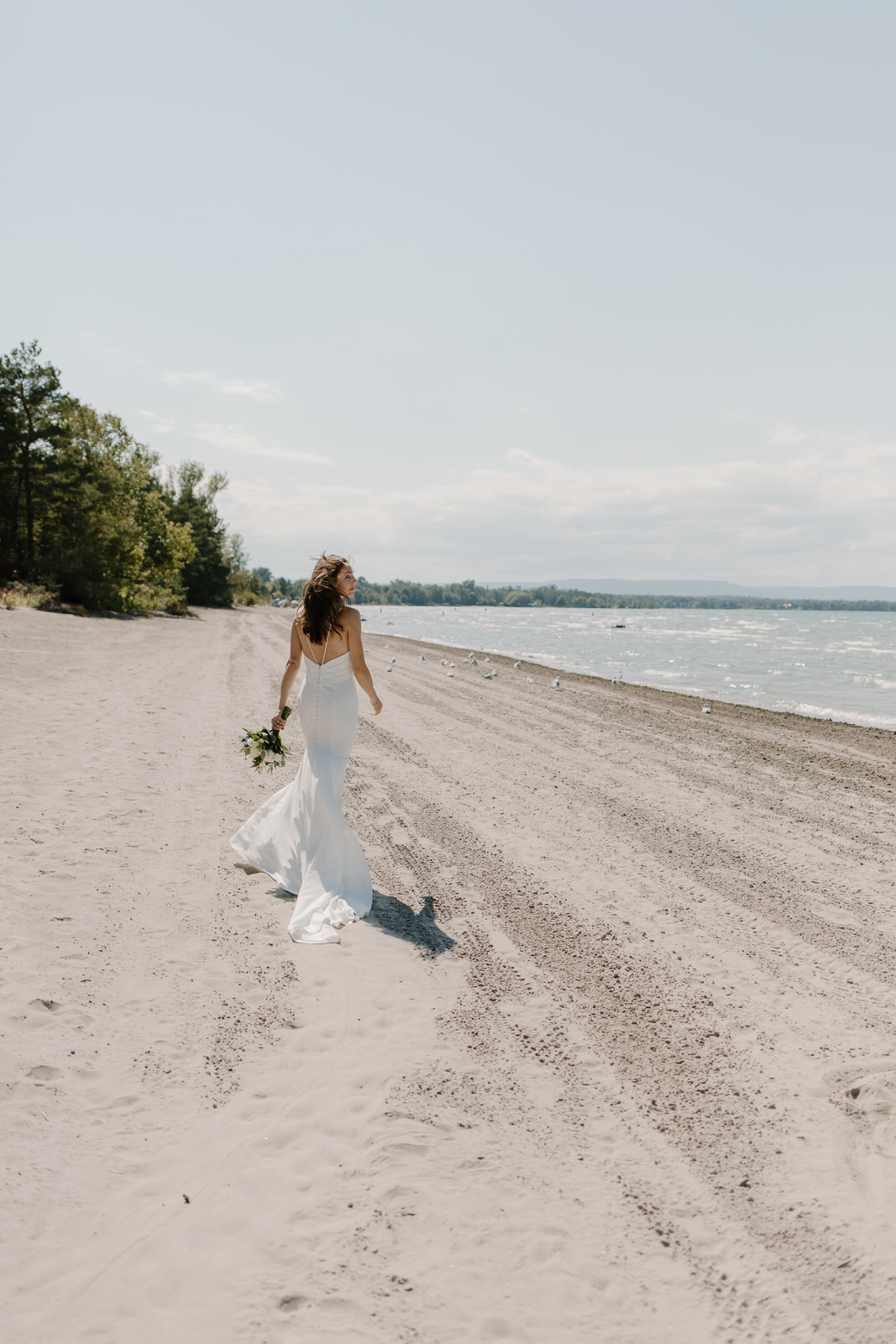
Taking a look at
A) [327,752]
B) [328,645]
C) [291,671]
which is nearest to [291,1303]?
[327,752]

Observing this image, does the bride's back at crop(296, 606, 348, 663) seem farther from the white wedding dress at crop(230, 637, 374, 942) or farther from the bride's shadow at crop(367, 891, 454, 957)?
the bride's shadow at crop(367, 891, 454, 957)

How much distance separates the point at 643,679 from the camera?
2803cm

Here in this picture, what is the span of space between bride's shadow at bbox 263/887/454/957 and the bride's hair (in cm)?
209

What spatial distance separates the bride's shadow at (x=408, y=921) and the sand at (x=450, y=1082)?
4 cm

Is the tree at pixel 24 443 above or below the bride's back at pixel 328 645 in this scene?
above

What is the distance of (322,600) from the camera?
5398mm

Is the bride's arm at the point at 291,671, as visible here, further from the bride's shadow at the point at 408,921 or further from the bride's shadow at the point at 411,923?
the bride's shadow at the point at 411,923

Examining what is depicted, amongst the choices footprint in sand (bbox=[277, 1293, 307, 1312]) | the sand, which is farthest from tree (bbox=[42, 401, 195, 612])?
footprint in sand (bbox=[277, 1293, 307, 1312])

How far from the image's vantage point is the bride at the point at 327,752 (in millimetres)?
5441

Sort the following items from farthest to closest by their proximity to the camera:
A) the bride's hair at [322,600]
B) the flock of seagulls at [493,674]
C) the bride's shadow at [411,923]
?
1. the flock of seagulls at [493,674]
2. the bride's hair at [322,600]
3. the bride's shadow at [411,923]

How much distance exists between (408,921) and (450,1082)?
1883 millimetres

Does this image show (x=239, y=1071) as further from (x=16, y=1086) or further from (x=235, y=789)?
(x=235, y=789)

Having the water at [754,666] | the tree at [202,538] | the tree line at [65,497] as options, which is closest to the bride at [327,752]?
the water at [754,666]

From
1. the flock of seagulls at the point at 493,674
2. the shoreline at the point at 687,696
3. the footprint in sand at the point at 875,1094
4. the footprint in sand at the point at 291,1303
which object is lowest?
the footprint in sand at the point at 291,1303
